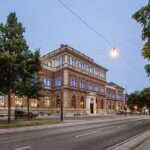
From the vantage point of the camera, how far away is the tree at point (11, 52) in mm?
31969

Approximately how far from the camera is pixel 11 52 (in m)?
33.8

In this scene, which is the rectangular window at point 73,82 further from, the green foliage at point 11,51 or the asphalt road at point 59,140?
the asphalt road at point 59,140

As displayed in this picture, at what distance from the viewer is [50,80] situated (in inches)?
3447

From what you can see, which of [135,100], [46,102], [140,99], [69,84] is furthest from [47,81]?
[135,100]

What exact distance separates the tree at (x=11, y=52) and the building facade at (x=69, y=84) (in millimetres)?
38266

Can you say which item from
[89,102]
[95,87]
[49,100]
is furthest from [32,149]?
[95,87]

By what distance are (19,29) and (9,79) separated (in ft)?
19.3

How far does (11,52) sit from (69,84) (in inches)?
2136

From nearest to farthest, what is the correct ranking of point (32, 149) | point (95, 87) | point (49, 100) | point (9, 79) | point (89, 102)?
point (32, 149), point (9, 79), point (49, 100), point (89, 102), point (95, 87)

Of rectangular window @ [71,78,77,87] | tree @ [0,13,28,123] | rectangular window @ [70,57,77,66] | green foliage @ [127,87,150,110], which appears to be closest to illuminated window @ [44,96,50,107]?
rectangular window @ [71,78,77,87]

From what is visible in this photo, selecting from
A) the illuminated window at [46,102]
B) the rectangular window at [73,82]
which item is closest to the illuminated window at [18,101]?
the illuminated window at [46,102]

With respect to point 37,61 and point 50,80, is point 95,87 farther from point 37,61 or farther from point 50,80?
point 37,61

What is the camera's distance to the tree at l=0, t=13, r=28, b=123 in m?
32.0

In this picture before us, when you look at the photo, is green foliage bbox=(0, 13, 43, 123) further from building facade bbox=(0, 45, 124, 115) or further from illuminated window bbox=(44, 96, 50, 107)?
illuminated window bbox=(44, 96, 50, 107)
